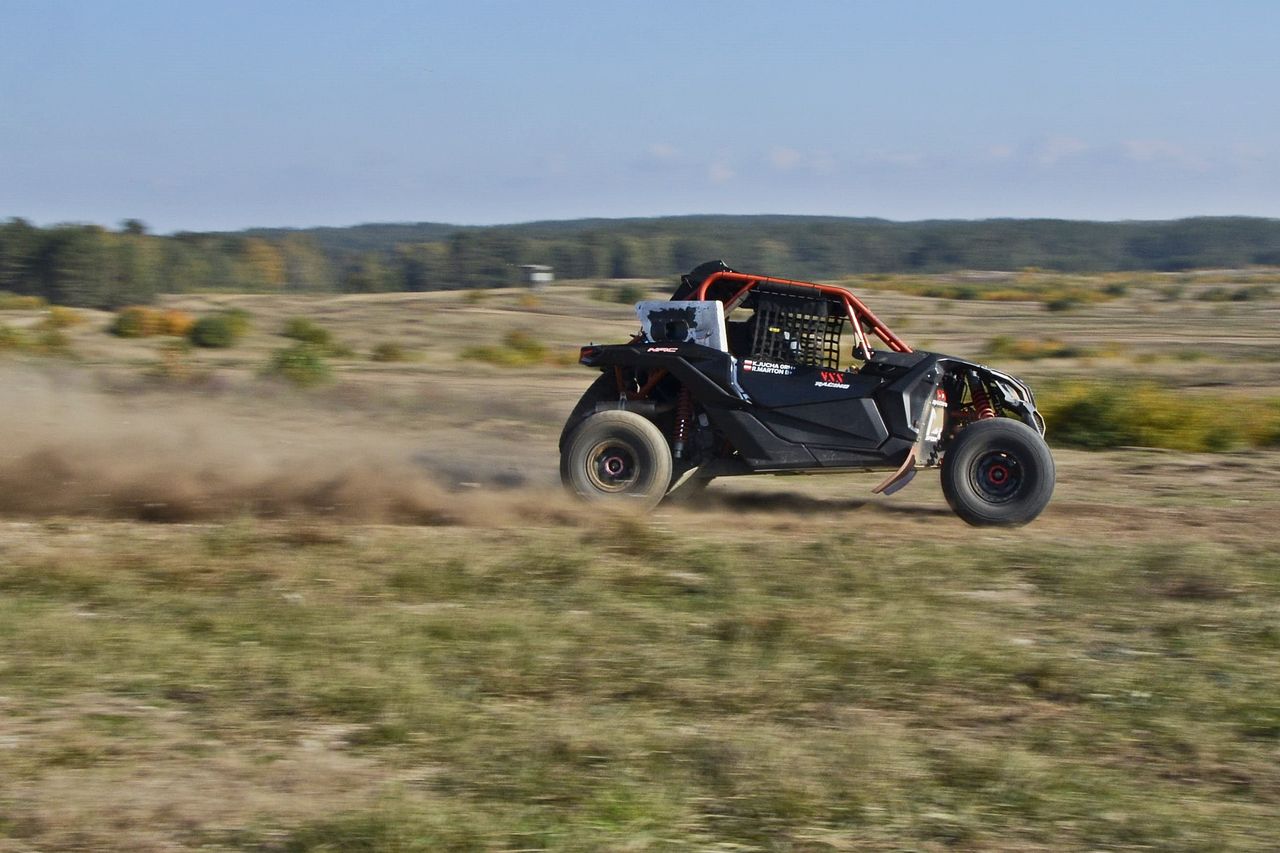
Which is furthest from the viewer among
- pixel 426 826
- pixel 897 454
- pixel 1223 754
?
pixel 897 454

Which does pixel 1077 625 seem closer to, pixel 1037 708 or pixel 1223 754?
pixel 1037 708

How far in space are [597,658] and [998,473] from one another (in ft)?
14.0

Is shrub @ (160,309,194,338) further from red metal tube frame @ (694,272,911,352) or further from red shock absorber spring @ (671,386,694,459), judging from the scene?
red metal tube frame @ (694,272,911,352)

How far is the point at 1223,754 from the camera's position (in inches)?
192

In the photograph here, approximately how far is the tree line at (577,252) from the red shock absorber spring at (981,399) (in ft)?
11.6

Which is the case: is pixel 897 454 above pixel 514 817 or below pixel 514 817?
above

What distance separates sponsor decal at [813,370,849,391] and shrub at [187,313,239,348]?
21.8 m

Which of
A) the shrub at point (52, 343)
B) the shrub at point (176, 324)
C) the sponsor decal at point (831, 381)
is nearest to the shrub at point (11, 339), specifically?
the shrub at point (52, 343)

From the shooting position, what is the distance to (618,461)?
941cm

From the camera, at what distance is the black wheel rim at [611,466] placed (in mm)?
9375

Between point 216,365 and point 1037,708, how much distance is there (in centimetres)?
2019

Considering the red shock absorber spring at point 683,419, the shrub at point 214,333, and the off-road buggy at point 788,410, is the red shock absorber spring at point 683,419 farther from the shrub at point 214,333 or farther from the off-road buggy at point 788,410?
the shrub at point 214,333

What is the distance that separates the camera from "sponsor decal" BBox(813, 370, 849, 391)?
9179mm

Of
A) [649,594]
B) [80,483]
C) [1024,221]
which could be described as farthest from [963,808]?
[1024,221]
